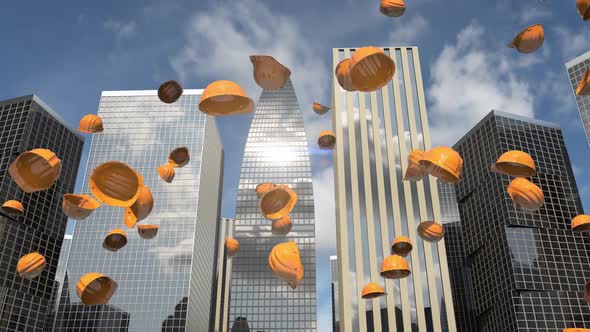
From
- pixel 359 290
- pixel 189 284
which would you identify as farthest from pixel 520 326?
pixel 189 284

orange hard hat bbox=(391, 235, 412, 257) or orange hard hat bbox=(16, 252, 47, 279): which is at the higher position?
orange hard hat bbox=(391, 235, 412, 257)

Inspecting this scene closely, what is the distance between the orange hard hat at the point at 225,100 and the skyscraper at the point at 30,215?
9475 cm

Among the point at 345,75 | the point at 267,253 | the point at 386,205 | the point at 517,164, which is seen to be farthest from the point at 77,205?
the point at 267,253

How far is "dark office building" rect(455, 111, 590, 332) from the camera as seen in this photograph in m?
85.4

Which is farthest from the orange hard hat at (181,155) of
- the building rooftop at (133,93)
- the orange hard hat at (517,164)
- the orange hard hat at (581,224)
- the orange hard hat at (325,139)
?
the building rooftop at (133,93)

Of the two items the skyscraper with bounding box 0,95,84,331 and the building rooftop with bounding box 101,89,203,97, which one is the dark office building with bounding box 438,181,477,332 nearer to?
the building rooftop with bounding box 101,89,203,97

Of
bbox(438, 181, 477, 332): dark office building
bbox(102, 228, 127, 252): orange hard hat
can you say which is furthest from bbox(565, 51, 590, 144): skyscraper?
bbox(102, 228, 127, 252): orange hard hat

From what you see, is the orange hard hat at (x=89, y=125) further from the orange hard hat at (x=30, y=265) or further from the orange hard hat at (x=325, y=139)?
the orange hard hat at (x=325, y=139)

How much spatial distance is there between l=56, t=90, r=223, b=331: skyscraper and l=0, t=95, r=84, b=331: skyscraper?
12.9 meters

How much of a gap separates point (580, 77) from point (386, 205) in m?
58.5

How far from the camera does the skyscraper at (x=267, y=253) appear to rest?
168750mm

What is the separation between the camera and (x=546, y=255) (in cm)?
9050

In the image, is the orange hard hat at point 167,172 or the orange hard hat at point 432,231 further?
the orange hard hat at point 167,172

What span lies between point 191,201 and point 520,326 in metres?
80.0
